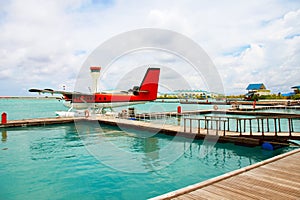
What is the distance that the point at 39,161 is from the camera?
7633 millimetres

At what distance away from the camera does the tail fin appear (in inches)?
856

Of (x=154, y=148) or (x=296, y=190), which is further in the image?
(x=154, y=148)

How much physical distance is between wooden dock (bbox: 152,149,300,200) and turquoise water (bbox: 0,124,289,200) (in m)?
1.86

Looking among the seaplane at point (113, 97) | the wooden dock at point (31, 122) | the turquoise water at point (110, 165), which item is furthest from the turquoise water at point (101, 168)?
the seaplane at point (113, 97)

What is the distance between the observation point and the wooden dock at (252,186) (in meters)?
3.18

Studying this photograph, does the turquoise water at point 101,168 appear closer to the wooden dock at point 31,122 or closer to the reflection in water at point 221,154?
the reflection in water at point 221,154

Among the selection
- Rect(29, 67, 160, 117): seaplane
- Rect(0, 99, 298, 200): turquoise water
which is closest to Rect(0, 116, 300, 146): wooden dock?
Rect(0, 99, 298, 200): turquoise water

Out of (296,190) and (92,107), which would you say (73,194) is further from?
(92,107)

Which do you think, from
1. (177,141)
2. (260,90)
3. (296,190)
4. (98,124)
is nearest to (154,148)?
(177,141)

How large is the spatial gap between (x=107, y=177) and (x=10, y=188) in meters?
2.44

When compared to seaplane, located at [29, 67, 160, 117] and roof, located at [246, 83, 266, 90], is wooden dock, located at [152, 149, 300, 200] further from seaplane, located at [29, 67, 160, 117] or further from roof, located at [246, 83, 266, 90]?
roof, located at [246, 83, 266, 90]

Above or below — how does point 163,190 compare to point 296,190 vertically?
below

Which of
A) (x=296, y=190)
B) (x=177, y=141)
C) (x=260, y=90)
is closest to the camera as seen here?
(x=296, y=190)

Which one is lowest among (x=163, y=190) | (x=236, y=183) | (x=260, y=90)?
(x=163, y=190)
